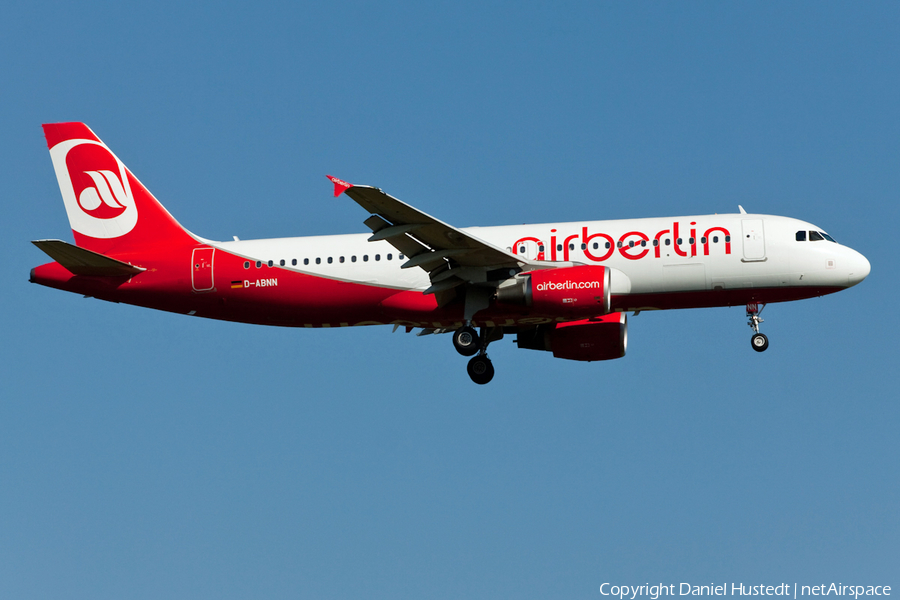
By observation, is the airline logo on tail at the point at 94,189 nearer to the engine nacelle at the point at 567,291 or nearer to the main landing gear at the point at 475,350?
Result: the main landing gear at the point at 475,350

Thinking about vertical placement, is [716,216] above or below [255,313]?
above

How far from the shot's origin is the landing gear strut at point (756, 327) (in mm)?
35438

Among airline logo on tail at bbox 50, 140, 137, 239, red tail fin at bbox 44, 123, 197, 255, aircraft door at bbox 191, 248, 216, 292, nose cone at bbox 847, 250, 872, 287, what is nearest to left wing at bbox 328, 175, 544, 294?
aircraft door at bbox 191, 248, 216, 292

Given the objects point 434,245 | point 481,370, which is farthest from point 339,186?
point 481,370

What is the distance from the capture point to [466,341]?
120 feet

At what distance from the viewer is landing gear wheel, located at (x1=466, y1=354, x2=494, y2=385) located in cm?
3731

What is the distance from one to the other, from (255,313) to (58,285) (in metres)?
6.78

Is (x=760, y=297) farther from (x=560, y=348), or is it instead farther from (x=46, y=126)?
(x=46, y=126)

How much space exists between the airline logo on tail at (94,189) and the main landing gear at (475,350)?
491 inches

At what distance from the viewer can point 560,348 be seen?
3866cm

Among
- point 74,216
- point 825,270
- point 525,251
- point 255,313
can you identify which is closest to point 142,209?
point 74,216

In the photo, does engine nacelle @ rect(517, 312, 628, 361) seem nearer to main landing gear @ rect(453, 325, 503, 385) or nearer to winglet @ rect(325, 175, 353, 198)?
main landing gear @ rect(453, 325, 503, 385)

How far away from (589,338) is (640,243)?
497 cm

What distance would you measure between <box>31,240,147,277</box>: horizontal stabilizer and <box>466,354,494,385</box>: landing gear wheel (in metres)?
12.0
